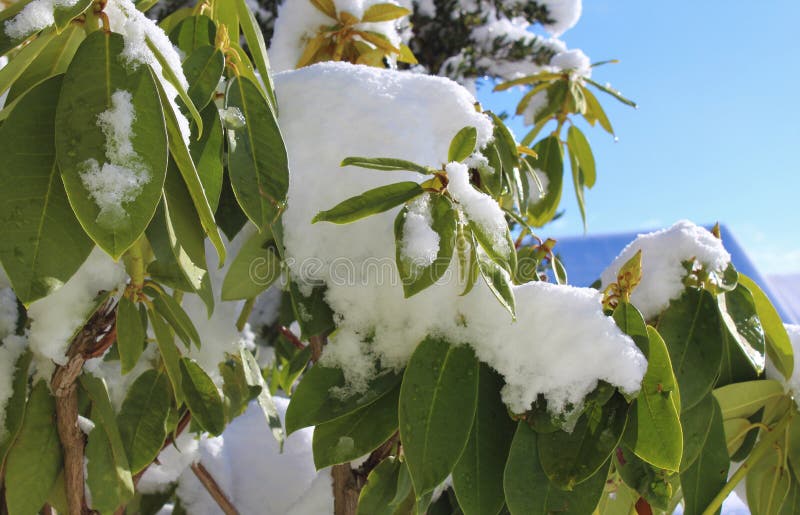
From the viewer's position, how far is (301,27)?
1.00m

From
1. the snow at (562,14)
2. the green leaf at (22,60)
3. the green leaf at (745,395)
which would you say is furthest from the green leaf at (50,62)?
the snow at (562,14)

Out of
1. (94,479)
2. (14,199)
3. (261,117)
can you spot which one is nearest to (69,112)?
(14,199)

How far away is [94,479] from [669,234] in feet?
2.08

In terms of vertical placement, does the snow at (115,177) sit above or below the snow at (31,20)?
below

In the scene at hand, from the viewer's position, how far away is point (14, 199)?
1.49ft

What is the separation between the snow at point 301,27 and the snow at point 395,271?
22cm

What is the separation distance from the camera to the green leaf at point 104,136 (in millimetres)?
434

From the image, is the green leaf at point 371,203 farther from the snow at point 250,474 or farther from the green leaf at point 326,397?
the snow at point 250,474

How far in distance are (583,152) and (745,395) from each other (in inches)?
20.0

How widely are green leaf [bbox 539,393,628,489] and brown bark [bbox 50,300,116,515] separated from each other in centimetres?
42

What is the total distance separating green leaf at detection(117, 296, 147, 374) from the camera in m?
0.66

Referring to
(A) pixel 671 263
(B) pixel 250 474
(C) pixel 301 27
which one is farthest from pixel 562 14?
(A) pixel 671 263

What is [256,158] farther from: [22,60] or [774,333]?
[774,333]

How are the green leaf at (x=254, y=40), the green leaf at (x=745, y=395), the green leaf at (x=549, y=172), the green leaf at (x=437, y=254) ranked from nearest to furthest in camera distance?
the green leaf at (x=437, y=254), the green leaf at (x=254, y=40), the green leaf at (x=745, y=395), the green leaf at (x=549, y=172)
